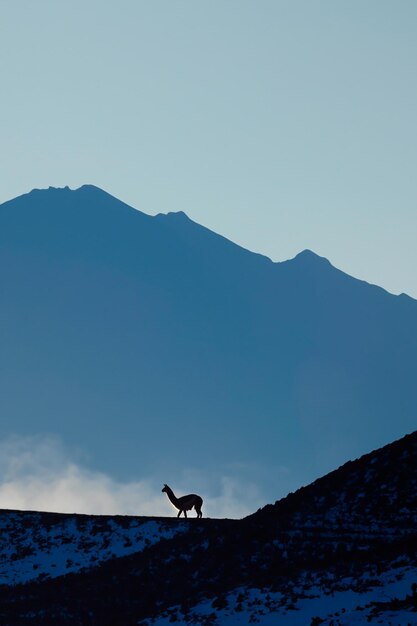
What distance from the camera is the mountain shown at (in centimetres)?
3609

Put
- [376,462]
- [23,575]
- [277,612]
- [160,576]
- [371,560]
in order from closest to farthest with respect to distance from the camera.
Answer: [277,612] < [371,560] < [160,576] < [23,575] < [376,462]

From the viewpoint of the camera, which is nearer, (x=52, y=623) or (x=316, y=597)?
(x=316, y=597)

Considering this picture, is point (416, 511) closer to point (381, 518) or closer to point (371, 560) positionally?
point (381, 518)

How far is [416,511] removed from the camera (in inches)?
1809

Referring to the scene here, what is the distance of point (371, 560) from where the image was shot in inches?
1559

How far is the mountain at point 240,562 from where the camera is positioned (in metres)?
36.1

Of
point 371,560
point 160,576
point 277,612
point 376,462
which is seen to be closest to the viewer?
point 277,612

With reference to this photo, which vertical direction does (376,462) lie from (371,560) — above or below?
above

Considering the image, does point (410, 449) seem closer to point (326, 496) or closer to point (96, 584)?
point (326, 496)

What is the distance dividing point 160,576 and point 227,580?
14.2 ft

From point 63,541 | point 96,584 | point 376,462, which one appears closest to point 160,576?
point 96,584

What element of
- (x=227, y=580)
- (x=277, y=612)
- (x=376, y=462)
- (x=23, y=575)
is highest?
(x=376, y=462)

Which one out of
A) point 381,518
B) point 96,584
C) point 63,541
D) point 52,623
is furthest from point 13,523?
point 381,518

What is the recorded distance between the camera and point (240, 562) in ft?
142
